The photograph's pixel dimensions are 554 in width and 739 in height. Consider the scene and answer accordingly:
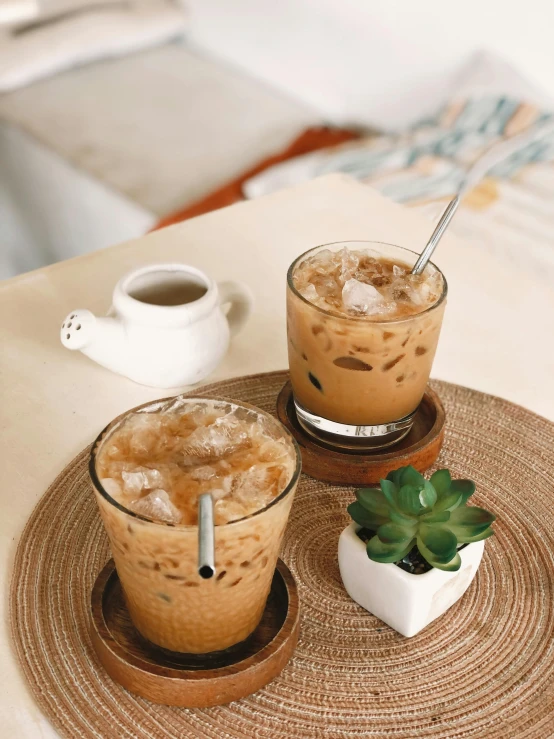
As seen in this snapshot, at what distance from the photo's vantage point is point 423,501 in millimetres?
684

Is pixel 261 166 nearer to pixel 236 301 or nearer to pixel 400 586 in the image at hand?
pixel 236 301

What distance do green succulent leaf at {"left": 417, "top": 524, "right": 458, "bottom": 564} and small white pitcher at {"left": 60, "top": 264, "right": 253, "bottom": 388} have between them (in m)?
0.41

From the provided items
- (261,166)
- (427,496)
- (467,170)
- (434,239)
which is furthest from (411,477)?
(261,166)

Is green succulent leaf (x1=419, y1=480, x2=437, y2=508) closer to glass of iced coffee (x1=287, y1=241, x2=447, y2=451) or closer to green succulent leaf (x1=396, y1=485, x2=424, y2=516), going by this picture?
green succulent leaf (x1=396, y1=485, x2=424, y2=516)

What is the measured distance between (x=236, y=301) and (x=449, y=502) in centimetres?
47

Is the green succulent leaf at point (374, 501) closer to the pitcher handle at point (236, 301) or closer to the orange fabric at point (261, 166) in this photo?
the pitcher handle at point (236, 301)

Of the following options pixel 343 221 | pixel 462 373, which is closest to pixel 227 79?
pixel 343 221

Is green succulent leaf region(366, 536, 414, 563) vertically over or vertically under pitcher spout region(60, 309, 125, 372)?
over

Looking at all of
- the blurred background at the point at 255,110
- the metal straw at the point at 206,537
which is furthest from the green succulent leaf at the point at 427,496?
the blurred background at the point at 255,110

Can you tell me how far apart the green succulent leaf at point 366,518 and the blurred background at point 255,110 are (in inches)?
55.4

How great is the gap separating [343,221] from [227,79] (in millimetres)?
1852

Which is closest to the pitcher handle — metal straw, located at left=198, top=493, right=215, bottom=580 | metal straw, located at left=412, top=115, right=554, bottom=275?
metal straw, located at left=198, top=493, right=215, bottom=580

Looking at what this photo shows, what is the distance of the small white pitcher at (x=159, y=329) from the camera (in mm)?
952

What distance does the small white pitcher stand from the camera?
95 cm
